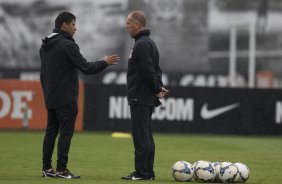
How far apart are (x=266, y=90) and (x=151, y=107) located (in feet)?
41.1

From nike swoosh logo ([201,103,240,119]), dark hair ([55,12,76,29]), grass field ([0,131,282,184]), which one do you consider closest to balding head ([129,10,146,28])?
dark hair ([55,12,76,29])

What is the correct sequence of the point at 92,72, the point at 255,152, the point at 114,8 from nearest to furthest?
the point at 92,72, the point at 255,152, the point at 114,8

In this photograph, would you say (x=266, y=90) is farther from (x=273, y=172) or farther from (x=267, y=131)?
(x=273, y=172)

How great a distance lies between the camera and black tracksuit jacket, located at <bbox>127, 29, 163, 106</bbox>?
11469 mm

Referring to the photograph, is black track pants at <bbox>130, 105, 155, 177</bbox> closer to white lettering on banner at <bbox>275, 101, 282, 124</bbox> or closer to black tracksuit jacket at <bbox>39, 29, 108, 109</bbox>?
black tracksuit jacket at <bbox>39, 29, 108, 109</bbox>

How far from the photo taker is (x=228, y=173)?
11266 mm

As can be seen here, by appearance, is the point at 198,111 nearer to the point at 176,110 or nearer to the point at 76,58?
the point at 176,110

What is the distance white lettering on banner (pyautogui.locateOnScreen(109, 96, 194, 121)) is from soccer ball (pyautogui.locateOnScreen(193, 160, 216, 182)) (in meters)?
12.0

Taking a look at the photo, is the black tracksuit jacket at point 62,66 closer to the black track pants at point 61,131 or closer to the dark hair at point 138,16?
the black track pants at point 61,131

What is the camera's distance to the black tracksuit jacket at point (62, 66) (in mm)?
11602

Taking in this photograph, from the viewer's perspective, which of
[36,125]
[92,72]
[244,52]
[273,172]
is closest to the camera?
[92,72]

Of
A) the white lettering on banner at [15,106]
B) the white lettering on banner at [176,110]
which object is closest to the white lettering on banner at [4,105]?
the white lettering on banner at [15,106]

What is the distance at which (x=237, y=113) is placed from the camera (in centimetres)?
2362

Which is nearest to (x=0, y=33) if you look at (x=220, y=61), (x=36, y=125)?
(x=220, y=61)
